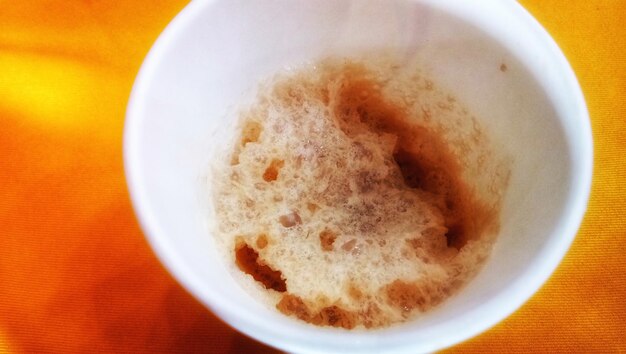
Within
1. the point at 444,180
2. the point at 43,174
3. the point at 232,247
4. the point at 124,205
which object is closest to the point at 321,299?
the point at 232,247

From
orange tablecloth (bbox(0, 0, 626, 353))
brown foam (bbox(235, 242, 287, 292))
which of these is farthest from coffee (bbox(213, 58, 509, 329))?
orange tablecloth (bbox(0, 0, 626, 353))

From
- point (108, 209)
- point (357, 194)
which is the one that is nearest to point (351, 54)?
point (357, 194)

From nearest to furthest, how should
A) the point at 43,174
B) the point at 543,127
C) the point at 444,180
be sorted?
1. the point at 543,127
2. the point at 444,180
3. the point at 43,174

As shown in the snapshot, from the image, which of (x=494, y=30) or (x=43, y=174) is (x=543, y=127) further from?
(x=43, y=174)

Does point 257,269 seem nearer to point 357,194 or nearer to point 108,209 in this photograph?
point 357,194

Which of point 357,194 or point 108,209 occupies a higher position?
point 357,194
